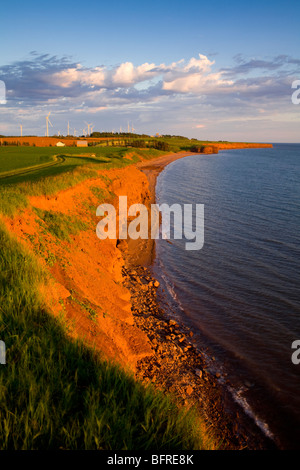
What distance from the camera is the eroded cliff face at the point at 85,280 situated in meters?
6.49

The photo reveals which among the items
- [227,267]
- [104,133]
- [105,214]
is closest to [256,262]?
[227,267]

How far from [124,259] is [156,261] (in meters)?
1.85

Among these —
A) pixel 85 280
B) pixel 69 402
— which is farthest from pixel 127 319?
pixel 69 402

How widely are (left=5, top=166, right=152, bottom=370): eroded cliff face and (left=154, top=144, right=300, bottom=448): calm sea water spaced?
8.26 feet

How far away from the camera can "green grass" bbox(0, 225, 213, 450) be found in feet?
9.68

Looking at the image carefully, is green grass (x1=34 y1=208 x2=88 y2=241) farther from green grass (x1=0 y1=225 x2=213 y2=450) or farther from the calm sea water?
green grass (x1=0 y1=225 x2=213 y2=450)

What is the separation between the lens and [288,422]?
6910mm

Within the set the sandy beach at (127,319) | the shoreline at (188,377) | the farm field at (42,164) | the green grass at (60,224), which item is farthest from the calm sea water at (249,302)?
the farm field at (42,164)

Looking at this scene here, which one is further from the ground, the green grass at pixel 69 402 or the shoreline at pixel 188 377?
the green grass at pixel 69 402

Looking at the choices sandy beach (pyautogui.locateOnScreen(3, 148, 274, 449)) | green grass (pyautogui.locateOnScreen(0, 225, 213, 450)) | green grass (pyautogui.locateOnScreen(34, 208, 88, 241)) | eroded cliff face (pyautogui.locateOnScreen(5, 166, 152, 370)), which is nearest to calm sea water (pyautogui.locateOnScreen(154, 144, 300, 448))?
sandy beach (pyautogui.locateOnScreen(3, 148, 274, 449))

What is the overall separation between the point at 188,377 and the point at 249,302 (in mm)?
5489

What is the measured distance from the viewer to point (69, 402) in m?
3.34

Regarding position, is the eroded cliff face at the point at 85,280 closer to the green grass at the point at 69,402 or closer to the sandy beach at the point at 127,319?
the sandy beach at the point at 127,319

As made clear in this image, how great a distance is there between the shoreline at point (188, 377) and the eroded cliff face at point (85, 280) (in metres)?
0.50
